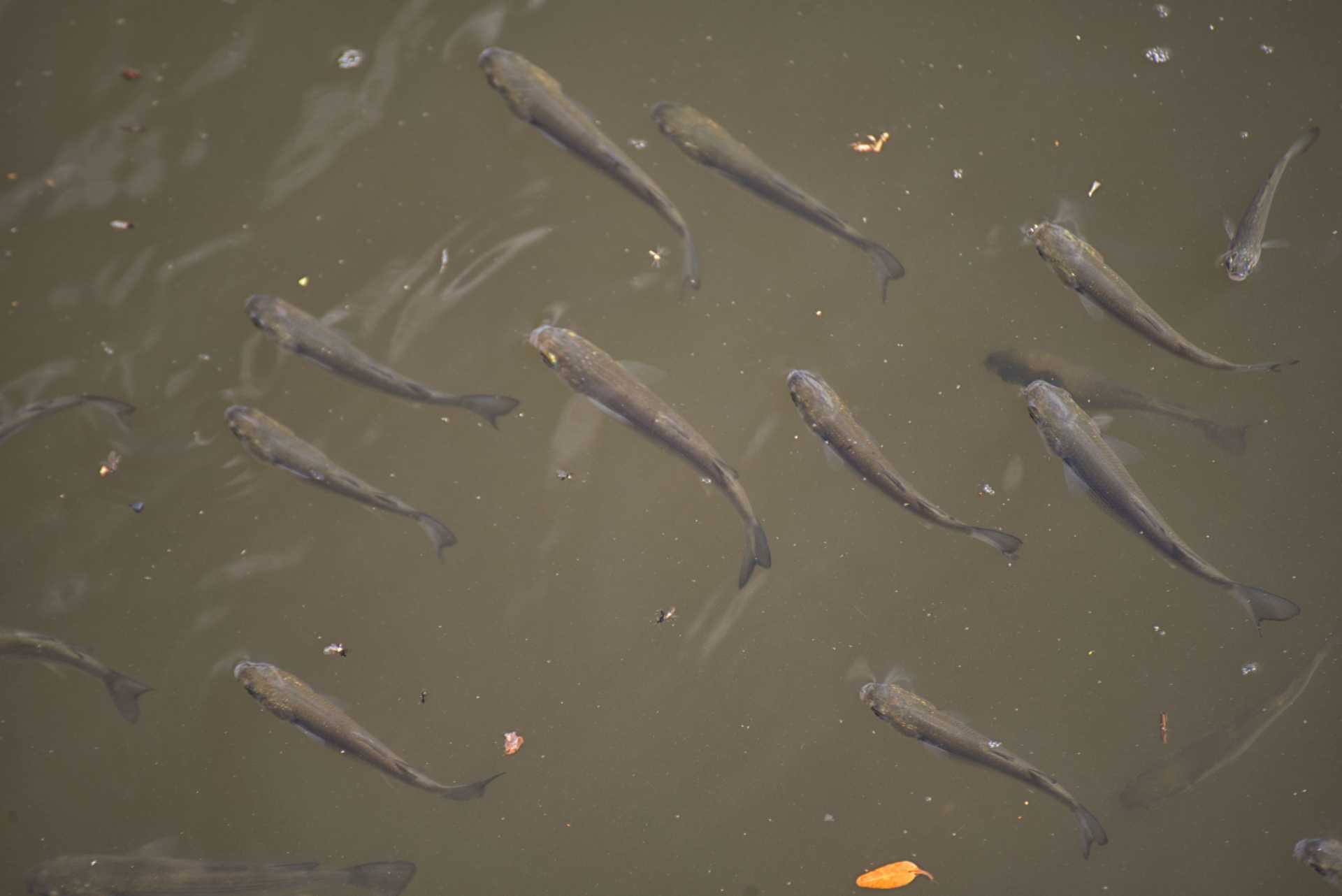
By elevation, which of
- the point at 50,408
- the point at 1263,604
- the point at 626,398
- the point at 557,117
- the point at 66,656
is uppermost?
the point at 557,117

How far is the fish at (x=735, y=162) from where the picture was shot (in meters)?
2.51

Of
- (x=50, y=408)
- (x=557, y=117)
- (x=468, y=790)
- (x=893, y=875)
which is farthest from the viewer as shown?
(x=893, y=875)

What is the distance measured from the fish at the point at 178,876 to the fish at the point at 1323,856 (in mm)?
2933

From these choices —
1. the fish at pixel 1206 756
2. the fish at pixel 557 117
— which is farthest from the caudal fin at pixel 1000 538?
the fish at pixel 557 117

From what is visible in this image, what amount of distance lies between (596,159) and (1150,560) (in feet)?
7.12

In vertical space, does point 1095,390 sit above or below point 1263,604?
above

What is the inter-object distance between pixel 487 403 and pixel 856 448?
1097 mm

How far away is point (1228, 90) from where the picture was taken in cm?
273

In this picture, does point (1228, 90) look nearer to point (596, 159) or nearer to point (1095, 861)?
point (596, 159)

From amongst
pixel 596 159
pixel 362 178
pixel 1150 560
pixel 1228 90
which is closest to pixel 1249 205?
pixel 1228 90

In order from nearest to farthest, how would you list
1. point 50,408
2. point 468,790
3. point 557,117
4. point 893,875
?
point 557,117, point 50,408, point 468,790, point 893,875

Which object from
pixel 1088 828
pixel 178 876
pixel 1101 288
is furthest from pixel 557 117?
pixel 1088 828

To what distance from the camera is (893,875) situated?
9.30 feet

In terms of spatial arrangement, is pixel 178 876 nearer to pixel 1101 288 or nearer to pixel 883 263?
pixel 883 263
